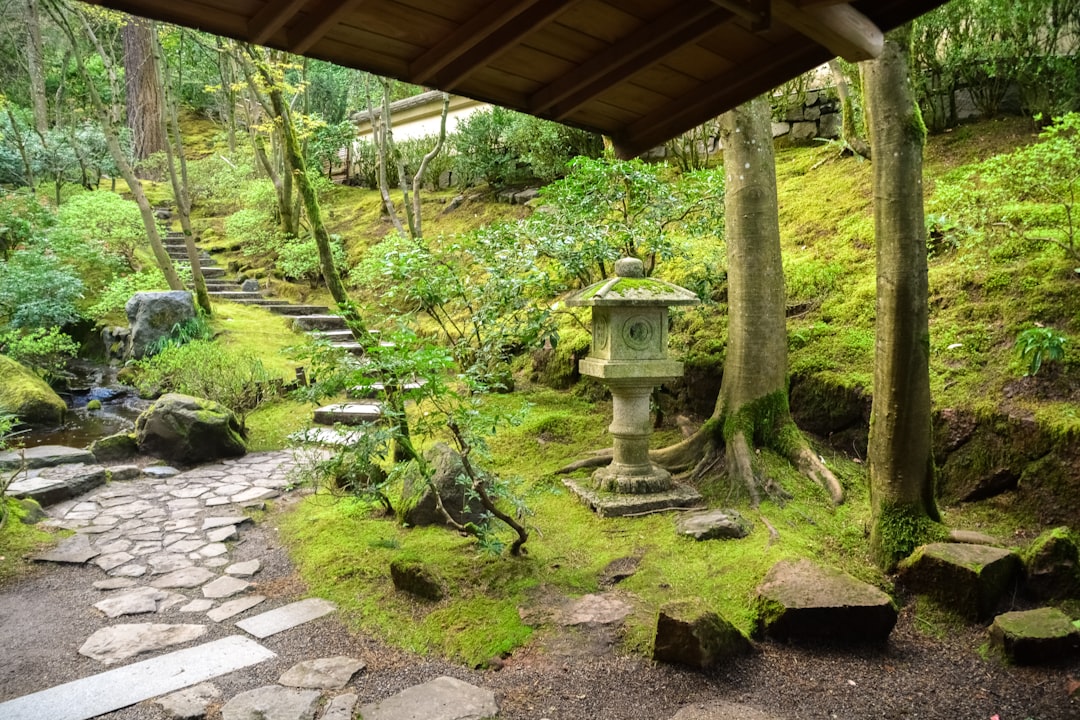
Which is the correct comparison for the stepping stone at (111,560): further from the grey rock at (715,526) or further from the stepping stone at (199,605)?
the grey rock at (715,526)

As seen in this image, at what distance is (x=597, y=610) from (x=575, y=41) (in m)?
2.94

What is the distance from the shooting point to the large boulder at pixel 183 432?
23.2 ft

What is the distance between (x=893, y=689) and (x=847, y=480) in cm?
210

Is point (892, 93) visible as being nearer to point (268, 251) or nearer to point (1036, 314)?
point (1036, 314)

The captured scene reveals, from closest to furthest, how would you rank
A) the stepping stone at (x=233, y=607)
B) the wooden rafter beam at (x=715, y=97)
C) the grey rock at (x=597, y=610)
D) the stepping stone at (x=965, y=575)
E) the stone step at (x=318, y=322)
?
the wooden rafter beam at (x=715, y=97), the stepping stone at (x=965, y=575), the grey rock at (x=597, y=610), the stepping stone at (x=233, y=607), the stone step at (x=318, y=322)

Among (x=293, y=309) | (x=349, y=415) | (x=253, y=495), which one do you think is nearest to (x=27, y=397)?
(x=349, y=415)

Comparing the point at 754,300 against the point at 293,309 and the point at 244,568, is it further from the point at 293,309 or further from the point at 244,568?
the point at 293,309

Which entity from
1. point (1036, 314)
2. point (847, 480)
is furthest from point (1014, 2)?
point (847, 480)

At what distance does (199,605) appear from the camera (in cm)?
404

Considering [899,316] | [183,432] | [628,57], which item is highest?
[628,57]

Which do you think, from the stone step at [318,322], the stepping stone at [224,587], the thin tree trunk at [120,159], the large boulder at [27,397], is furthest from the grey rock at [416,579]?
the thin tree trunk at [120,159]

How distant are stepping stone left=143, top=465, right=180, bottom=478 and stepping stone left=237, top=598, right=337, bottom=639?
3.66 metres

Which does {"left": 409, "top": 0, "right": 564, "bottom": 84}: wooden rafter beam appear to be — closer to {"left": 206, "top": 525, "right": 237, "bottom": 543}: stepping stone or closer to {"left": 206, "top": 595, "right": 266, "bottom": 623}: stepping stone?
{"left": 206, "top": 595, "right": 266, "bottom": 623}: stepping stone

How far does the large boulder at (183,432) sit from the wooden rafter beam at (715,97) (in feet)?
18.9
